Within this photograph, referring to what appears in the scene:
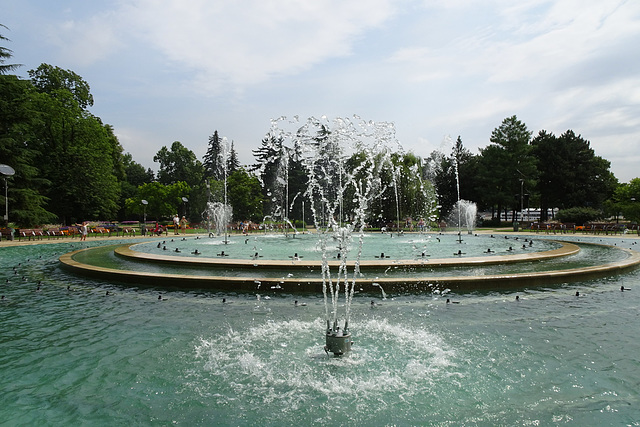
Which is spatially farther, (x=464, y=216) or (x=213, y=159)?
(x=213, y=159)

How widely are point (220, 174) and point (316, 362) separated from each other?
79.1 meters

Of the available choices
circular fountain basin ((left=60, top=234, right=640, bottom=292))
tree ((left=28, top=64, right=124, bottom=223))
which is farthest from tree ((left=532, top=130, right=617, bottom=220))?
tree ((left=28, top=64, right=124, bottom=223))

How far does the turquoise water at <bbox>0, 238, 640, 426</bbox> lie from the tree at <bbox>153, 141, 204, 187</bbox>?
235 ft

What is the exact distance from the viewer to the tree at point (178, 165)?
7731 centimetres

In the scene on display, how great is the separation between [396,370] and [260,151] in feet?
248

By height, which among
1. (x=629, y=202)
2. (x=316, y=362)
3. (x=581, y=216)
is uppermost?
(x=629, y=202)

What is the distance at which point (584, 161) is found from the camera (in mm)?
57906

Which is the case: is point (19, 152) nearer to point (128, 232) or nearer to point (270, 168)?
point (128, 232)

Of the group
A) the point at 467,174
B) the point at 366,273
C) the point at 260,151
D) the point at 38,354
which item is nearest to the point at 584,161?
the point at 467,174

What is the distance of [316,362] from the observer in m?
5.39

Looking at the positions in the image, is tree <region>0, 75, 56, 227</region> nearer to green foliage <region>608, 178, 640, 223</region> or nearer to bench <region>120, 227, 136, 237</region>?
bench <region>120, 227, 136, 237</region>

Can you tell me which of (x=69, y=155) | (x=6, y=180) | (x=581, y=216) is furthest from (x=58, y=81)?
(x=581, y=216)

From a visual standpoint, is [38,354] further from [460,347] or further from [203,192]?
[203,192]

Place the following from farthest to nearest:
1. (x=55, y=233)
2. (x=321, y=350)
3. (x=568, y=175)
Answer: (x=568, y=175) → (x=55, y=233) → (x=321, y=350)
